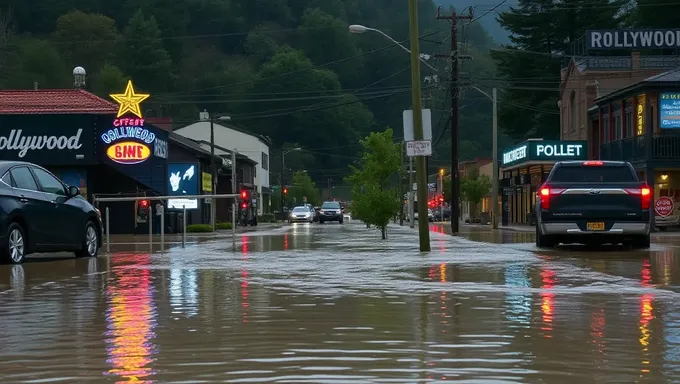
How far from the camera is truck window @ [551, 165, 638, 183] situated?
22234 mm

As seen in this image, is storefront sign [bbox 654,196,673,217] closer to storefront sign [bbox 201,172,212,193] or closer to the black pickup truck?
the black pickup truck

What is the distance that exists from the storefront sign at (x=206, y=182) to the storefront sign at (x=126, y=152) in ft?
47.6

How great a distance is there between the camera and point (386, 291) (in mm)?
12453

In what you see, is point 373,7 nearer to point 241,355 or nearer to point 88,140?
point 88,140

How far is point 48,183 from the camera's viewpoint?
2009 centimetres

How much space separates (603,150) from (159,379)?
152 feet

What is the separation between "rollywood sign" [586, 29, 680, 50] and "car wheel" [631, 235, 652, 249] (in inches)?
1418

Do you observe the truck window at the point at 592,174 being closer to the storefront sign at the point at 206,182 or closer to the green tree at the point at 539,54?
the storefront sign at the point at 206,182

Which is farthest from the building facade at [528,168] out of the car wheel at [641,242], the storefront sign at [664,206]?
the car wheel at [641,242]

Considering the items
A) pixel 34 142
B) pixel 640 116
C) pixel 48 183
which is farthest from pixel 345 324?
pixel 34 142

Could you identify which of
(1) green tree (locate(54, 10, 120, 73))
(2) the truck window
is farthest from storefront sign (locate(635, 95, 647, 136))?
(1) green tree (locate(54, 10, 120, 73))

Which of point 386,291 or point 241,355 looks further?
point 386,291

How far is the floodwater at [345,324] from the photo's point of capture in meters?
6.95

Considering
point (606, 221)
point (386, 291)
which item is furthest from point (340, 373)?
point (606, 221)
